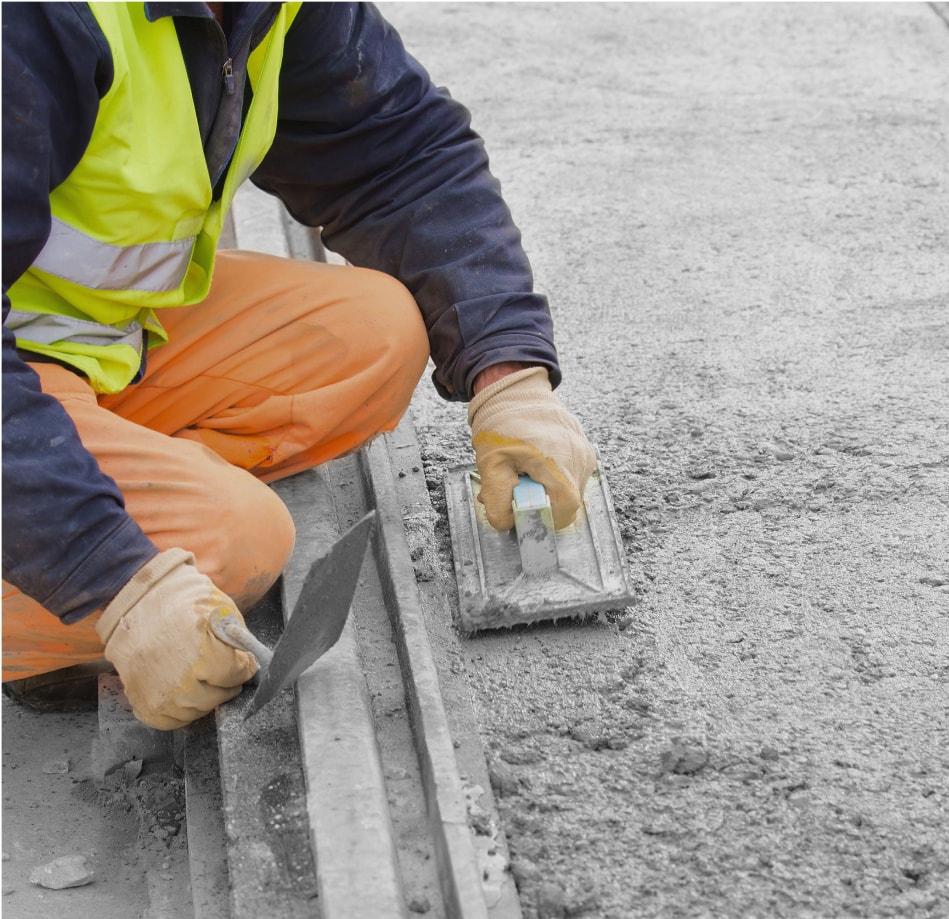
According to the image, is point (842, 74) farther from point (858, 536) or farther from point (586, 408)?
point (858, 536)

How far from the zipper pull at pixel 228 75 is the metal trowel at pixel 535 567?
0.86 meters

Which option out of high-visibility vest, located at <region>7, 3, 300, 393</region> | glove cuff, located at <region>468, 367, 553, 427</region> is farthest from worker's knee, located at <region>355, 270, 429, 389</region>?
high-visibility vest, located at <region>7, 3, 300, 393</region>

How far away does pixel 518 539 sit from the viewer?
7.38 ft

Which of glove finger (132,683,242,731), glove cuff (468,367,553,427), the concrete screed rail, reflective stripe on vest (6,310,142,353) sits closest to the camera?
the concrete screed rail

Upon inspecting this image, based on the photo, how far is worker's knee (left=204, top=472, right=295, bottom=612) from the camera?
6.73 ft

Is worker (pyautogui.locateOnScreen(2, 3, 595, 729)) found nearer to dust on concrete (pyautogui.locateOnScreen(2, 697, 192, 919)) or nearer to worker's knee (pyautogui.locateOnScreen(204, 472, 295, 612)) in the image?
worker's knee (pyautogui.locateOnScreen(204, 472, 295, 612))

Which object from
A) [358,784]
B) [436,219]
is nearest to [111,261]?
[436,219]

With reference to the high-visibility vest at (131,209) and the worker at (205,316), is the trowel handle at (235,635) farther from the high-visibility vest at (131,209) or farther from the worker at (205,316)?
the high-visibility vest at (131,209)

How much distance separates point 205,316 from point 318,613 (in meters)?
0.81

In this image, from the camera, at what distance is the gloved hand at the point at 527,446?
7.40ft

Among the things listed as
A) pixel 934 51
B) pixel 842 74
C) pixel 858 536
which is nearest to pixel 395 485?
pixel 858 536

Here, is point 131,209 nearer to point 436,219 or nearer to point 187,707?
point 436,219

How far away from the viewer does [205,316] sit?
2402mm

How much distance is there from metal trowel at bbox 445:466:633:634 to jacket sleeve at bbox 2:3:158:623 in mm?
651
